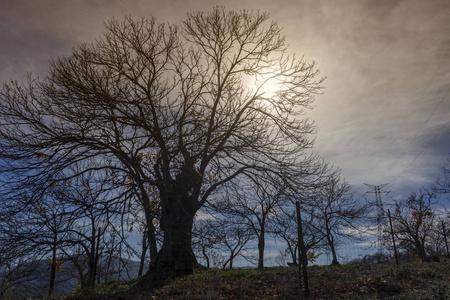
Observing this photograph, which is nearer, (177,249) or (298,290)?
(298,290)

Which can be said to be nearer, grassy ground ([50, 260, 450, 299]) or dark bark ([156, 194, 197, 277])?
grassy ground ([50, 260, 450, 299])

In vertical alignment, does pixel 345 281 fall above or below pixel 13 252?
below

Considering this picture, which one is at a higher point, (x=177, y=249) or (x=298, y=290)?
(x=177, y=249)

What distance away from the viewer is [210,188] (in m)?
13.0

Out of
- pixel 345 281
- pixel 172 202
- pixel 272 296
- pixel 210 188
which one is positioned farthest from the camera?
pixel 210 188

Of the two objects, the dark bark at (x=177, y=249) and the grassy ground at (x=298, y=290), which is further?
the dark bark at (x=177, y=249)

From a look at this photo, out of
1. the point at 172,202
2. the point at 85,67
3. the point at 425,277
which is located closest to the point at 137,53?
Answer: the point at 85,67

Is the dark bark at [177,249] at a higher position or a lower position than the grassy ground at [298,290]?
higher

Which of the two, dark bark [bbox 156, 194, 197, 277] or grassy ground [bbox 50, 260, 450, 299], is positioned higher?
dark bark [bbox 156, 194, 197, 277]

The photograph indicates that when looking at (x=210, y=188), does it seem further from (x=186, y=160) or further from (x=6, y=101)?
(x=6, y=101)

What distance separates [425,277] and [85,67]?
14305 millimetres

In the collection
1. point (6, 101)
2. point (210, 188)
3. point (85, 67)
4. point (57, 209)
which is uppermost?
point (85, 67)

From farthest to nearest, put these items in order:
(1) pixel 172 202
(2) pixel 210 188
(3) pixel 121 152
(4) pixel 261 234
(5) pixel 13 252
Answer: (4) pixel 261 234 < (2) pixel 210 188 < (1) pixel 172 202 < (3) pixel 121 152 < (5) pixel 13 252

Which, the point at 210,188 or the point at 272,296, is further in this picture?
the point at 210,188
